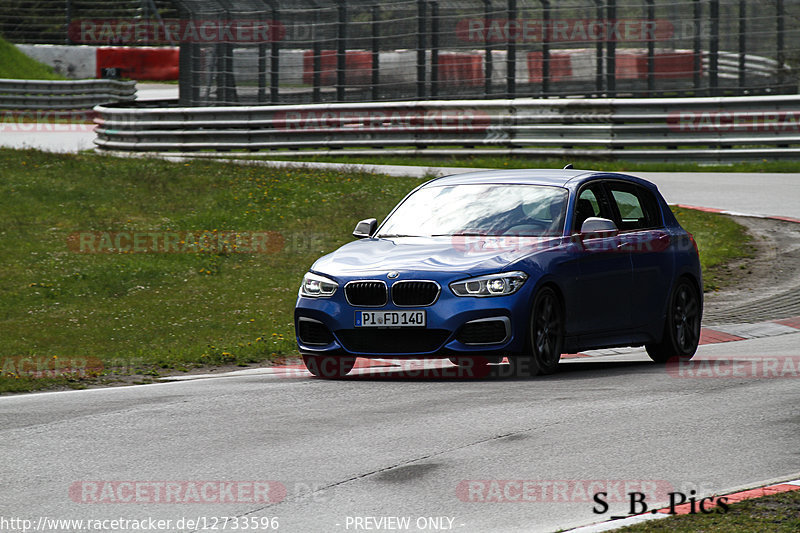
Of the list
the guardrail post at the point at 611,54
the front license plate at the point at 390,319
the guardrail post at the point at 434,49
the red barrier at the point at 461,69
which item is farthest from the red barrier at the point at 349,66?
the front license plate at the point at 390,319

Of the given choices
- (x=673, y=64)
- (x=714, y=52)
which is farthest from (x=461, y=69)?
(x=714, y=52)

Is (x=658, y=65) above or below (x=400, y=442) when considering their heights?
above

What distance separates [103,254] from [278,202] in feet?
13.3

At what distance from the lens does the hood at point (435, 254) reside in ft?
30.1

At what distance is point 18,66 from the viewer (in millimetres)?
51688

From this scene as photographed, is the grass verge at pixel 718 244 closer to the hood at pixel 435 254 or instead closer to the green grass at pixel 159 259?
the green grass at pixel 159 259

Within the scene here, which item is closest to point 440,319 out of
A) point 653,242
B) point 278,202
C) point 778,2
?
point 653,242

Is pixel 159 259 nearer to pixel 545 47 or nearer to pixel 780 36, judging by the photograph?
pixel 545 47

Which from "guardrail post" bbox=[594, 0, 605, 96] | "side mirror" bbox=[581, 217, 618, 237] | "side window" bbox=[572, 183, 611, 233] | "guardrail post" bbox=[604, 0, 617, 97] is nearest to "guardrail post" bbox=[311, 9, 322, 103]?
"guardrail post" bbox=[594, 0, 605, 96]

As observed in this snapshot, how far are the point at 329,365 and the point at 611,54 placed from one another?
52.7 ft

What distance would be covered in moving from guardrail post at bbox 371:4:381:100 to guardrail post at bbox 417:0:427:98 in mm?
1077

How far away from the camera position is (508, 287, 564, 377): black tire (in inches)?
362

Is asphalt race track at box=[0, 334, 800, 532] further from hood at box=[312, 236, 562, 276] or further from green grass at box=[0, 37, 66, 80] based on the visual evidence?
green grass at box=[0, 37, 66, 80]

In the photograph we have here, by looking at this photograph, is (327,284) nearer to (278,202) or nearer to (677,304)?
(677,304)
